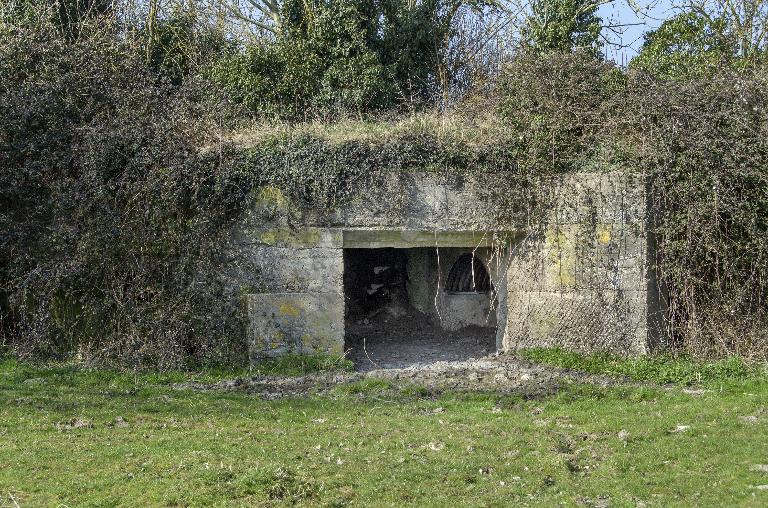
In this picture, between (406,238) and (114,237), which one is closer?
(114,237)

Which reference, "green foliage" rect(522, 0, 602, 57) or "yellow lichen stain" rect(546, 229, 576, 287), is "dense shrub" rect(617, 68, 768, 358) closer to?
"yellow lichen stain" rect(546, 229, 576, 287)

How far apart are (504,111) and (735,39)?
248 inches

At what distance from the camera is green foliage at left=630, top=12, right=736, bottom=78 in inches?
567

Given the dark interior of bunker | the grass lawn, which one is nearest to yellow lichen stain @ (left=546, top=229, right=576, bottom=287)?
the dark interior of bunker

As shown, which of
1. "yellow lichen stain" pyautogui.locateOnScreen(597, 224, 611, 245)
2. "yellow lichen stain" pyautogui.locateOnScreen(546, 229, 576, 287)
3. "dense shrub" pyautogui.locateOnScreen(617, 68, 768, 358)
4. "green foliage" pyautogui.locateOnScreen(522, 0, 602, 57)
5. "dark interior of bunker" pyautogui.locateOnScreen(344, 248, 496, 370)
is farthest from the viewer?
"green foliage" pyautogui.locateOnScreen(522, 0, 602, 57)

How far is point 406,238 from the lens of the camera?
10.8 meters

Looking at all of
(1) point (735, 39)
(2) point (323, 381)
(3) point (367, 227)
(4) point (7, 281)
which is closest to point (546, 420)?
(2) point (323, 381)

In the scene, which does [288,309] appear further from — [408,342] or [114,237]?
[408,342]

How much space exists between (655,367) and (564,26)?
8.24 m

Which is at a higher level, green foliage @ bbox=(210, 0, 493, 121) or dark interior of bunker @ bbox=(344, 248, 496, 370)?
green foliage @ bbox=(210, 0, 493, 121)

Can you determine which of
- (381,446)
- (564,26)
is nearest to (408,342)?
(381,446)

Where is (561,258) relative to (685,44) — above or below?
below

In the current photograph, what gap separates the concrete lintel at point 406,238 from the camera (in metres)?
10.7

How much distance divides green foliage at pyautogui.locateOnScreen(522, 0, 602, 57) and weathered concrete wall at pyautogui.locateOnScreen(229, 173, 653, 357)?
600 centimetres
